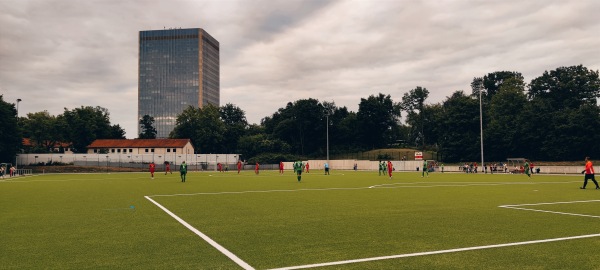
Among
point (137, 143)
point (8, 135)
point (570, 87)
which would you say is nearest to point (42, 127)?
point (137, 143)

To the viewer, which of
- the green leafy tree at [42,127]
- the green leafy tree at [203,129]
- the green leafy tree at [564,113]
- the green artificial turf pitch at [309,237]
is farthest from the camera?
the green leafy tree at [203,129]

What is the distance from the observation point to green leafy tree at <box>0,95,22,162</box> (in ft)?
241

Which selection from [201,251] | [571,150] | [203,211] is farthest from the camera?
[571,150]

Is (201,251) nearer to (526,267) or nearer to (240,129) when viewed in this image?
(526,267)

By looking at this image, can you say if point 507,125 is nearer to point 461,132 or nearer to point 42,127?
point 461,132

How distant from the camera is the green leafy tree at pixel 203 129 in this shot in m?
120

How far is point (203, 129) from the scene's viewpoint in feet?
395

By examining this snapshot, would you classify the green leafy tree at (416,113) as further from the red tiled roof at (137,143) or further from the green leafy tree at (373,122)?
the red tiled roof at (137,143)

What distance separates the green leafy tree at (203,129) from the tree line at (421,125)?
287 millimetres

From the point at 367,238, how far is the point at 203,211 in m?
6.90

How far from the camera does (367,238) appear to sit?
877 cm

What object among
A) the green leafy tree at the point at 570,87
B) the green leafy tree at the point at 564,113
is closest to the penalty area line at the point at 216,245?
the green leafy tree at the point at 564,113

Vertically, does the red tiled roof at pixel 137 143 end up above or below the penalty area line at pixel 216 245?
above

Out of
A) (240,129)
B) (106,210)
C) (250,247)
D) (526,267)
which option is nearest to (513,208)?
(526,267)
